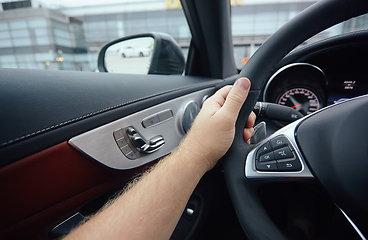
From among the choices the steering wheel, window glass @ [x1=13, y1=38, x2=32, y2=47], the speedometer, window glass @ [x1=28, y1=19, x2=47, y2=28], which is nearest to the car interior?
the steering wheel

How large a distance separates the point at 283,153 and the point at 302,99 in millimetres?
897

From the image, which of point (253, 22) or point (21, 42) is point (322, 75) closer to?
point (21, 42)

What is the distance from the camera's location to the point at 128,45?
1627 mm

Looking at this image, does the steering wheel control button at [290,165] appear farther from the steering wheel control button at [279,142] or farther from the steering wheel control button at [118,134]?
the steering wheel control button at [118,134]

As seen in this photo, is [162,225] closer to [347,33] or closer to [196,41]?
[347,33]

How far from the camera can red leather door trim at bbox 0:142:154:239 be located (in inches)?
19.4

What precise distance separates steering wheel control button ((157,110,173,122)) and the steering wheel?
410mm

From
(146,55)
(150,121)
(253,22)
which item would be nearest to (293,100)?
(150,121)

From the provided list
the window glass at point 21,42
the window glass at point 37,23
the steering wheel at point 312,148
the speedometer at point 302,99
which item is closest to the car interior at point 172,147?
the steering wheel at point 312,148

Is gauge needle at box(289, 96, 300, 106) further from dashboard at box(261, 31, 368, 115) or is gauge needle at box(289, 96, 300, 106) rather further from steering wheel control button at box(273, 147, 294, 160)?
steering wheel control button at box(273, 147, 294, 160)

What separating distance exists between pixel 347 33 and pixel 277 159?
2.97 feet

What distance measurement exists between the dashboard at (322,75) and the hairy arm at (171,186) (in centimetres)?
78

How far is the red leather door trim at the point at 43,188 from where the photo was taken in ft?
1.62

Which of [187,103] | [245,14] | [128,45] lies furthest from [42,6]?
[245,14]
